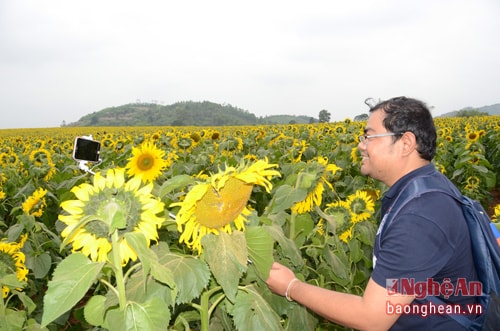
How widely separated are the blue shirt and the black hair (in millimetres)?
314

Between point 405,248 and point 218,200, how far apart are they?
0.74m

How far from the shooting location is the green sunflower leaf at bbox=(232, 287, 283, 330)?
160cm

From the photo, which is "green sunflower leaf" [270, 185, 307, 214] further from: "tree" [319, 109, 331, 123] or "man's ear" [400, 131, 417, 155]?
"tree" [319, 109, 331, 123]

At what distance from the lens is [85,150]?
2137mm

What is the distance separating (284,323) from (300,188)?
36.3 inches

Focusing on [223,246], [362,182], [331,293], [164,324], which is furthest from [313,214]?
[362,182]

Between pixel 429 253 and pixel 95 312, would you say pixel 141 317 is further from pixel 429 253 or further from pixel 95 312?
pixel 429 253

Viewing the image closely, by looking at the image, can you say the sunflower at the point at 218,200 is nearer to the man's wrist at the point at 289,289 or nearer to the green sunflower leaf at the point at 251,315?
the green sunflower leaf at the point at 251,315

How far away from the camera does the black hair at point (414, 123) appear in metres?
1.96

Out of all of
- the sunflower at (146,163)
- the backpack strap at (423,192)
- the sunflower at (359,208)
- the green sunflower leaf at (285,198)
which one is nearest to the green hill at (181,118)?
the sunflower at (146,163)

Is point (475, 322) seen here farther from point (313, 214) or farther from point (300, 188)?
point (313, 214)

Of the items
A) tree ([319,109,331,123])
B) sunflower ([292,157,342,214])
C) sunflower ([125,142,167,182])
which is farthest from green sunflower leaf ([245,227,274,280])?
tree ([319,109,331,123])

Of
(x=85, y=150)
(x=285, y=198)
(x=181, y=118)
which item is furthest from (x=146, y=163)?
(x=181, y=118)

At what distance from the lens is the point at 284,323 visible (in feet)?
8.27
